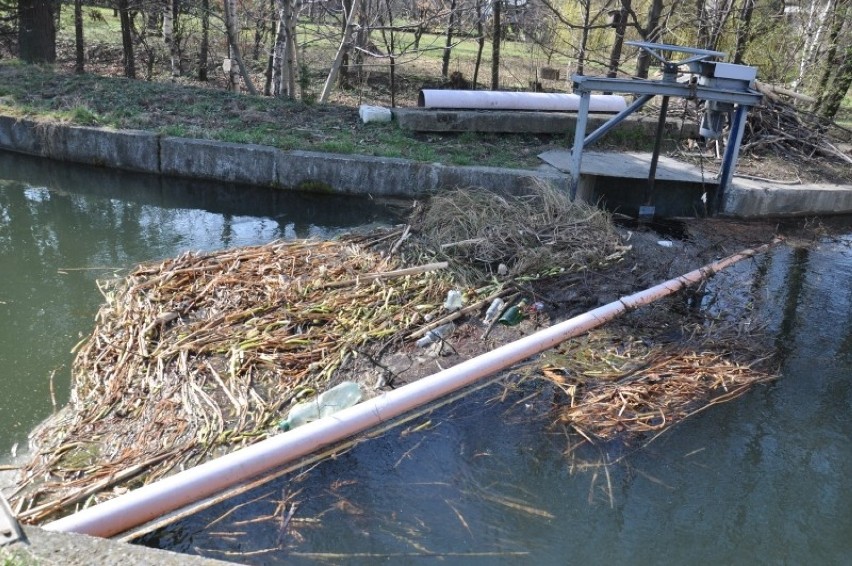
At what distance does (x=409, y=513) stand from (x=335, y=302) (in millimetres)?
1923

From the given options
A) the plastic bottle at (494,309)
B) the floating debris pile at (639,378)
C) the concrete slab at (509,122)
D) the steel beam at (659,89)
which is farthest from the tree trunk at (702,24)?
the plastic bottle at (494,309)

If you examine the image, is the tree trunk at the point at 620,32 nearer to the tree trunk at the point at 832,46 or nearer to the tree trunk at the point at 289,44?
the tree trunk at the point at 832,46

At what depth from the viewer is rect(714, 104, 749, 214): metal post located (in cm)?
762

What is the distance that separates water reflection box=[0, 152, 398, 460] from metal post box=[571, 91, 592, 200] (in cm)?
184

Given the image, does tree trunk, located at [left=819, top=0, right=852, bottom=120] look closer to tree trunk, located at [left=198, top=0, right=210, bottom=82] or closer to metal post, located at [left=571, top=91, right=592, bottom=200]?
metal post, located at [left=571, top=91, right=592, bottom=200]

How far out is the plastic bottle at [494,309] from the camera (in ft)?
17.3


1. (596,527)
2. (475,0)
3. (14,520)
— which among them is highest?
(475,0)

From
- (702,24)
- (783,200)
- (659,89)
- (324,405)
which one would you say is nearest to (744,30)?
(702,24)

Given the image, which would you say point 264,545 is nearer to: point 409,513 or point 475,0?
point 409,513

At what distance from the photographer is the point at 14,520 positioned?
2.55 m

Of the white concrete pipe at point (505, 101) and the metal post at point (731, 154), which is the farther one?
the white concrete pipe at point (505, 101)

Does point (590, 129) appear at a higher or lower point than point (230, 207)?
higher

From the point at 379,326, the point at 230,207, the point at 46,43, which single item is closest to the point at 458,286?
the point at 379,326

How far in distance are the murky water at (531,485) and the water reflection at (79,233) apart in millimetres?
25
